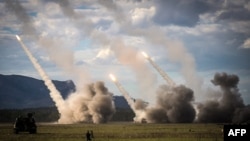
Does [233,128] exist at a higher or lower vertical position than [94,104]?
lower

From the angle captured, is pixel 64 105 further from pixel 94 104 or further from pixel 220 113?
pixel 220 113

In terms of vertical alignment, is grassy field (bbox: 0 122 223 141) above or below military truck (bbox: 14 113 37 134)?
below

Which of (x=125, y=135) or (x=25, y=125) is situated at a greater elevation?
(x=25, y=125)

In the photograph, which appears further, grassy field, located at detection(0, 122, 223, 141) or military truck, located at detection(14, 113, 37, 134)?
military truck, located at detection(14, 113, 37, 134)

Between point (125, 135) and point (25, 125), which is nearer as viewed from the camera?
point (125, 135)

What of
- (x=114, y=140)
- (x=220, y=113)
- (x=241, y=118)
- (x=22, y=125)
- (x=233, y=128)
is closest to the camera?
(x=233, y=128)

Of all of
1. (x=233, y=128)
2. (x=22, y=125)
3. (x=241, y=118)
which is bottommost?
(x=233, y=128)

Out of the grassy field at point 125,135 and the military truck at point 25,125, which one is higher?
the military truck at point 25,125

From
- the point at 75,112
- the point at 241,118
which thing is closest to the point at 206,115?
the point at 241,118

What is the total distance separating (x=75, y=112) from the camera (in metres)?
145

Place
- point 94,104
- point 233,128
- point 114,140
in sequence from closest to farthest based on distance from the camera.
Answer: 1. point 233,128
2. point 114,140
3. point 94,104

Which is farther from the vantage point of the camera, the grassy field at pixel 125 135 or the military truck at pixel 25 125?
the military truck at pixel 25 125

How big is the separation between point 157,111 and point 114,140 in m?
80.4

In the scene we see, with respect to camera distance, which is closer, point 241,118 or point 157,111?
point 241,118
